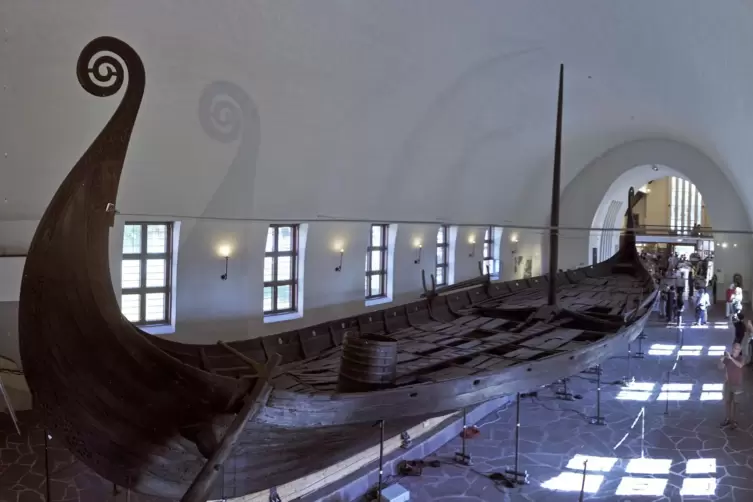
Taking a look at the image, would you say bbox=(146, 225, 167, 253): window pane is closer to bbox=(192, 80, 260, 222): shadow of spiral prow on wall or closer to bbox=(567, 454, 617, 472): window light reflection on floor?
bbox=(192, 80, 260, 222): shadow of spiral prow on wall

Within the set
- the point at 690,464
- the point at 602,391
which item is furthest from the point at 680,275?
the point at 690,464

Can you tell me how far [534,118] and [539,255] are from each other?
800 cm

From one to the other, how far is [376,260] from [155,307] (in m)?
6.18

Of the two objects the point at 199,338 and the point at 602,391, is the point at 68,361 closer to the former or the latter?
the point at 199,338

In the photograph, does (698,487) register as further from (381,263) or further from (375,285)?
(381,263)

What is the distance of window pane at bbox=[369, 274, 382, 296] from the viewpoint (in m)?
15.0

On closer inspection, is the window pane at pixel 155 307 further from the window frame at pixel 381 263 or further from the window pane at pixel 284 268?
the window frame at pixel 381 263

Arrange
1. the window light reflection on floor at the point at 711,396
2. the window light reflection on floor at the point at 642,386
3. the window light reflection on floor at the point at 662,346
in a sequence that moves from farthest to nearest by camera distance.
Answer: the window light reflection on floor at the point at 662,346 < the window light reflection on floor at the point at 642,386 < the window light reflection on floor at the point at 711,396

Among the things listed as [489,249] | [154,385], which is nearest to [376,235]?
[489,249]

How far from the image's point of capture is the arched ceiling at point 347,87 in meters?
7.17

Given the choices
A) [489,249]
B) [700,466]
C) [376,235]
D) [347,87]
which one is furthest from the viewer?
[489,249]

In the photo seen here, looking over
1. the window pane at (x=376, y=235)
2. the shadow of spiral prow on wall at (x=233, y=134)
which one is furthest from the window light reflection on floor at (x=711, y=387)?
the shadow of spiral prow on wall at (x=233, y=134)

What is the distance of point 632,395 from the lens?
10.3m

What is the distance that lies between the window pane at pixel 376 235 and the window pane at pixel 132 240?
609cm
